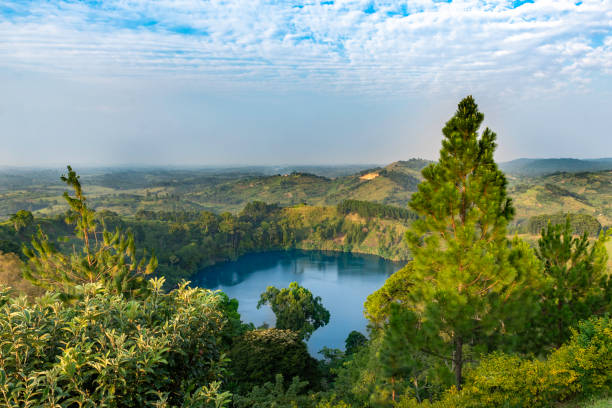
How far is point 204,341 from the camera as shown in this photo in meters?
6.22

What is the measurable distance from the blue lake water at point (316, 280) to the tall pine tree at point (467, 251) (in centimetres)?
3577

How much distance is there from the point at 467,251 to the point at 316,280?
72.8 metres

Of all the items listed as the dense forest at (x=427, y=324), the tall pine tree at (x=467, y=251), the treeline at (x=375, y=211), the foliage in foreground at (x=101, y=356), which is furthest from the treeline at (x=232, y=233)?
the foliage in foreground at (x=101, y=356)

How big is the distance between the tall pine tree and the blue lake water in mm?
35768

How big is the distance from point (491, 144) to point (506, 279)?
15.0 feet

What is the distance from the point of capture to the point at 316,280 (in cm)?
8181

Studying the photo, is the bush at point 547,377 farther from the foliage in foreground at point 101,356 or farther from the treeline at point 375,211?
the treeline at point 375,211

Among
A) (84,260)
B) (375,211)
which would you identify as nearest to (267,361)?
(84,260)

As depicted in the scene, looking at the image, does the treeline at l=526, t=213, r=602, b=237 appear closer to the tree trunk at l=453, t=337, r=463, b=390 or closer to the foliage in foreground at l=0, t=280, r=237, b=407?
the tree trunk at l=453, t=337, r=463, b=390

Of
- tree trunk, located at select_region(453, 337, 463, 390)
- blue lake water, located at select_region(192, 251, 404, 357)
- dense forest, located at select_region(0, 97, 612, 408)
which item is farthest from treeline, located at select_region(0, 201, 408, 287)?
tree trunk, located at select_region(453, 337, 463, 390)

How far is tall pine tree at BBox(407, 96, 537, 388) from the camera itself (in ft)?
35.8

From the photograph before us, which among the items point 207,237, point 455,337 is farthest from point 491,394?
point 207,237

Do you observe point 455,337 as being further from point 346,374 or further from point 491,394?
point 346,374

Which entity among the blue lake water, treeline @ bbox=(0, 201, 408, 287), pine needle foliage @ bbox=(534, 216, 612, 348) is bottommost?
the blue lake water
